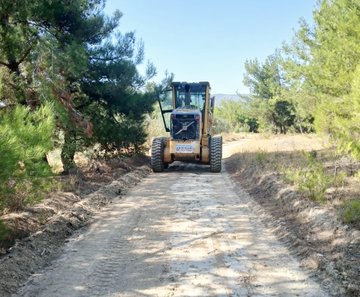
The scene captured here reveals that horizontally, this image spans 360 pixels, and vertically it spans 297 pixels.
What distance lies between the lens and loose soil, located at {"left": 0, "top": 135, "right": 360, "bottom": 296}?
14.0ft

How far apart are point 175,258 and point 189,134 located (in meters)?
9.17

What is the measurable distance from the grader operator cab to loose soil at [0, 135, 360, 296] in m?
4.42

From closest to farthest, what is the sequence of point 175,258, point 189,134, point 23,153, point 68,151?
point 23,153, point 175,258, point 68,151, point 189,134

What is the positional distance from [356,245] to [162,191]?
5.73m

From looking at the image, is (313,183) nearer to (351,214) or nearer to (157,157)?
(351,214)

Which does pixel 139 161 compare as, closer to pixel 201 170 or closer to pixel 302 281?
pixel 201 170

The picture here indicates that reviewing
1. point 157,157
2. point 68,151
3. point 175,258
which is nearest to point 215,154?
point 157,157

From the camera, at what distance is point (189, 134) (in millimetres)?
14078

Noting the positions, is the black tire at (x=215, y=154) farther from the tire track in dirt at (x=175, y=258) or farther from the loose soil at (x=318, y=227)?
the tire track in dirt at (x=175, y=258)

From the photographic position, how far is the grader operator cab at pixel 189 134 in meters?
13.8

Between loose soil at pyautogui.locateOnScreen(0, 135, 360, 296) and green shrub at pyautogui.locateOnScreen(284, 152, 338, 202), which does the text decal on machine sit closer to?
loose soil at pyautogui.locateOnScreen(0, 135, 360, 296)

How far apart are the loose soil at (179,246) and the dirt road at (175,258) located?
0.01 metres

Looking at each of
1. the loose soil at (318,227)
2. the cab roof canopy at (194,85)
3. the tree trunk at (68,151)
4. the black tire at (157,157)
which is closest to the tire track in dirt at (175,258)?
the loose soil at (318,227)

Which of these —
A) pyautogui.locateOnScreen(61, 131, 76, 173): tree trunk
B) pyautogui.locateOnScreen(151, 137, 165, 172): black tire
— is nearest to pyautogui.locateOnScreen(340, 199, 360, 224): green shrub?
pyautogui.locateOnScreen(61, 131, 76, 173): tree trunk
